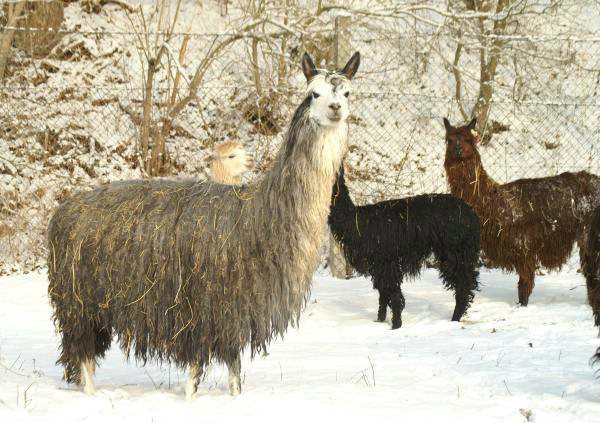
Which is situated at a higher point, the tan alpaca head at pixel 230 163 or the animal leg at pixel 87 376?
the tan alpaca head at pixel 230 163

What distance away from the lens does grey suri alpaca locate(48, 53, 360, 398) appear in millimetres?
4480

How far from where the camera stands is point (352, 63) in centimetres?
504

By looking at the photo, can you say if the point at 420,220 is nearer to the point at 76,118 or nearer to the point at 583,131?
the point at 583,131

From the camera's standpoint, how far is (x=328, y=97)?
451cm

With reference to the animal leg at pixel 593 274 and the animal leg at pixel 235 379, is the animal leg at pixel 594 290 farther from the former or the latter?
the animal leg at pixel 235 379

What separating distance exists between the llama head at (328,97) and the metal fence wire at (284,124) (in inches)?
173

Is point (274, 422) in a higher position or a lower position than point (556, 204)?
lower

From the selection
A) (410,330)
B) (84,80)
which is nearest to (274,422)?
(410,330)

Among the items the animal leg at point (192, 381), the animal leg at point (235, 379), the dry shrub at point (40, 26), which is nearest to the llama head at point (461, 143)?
the animal leg at point (235, 379)

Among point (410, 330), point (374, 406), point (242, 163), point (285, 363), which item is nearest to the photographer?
point (374, 406)

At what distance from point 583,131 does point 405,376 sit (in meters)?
6.20

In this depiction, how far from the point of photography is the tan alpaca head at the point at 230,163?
827 centimetres

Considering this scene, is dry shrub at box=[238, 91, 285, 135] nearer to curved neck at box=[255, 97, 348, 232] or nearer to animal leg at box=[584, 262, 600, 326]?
curved neck at box=[255, 97, 348, 232]

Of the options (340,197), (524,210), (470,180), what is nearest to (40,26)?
(340,197)
